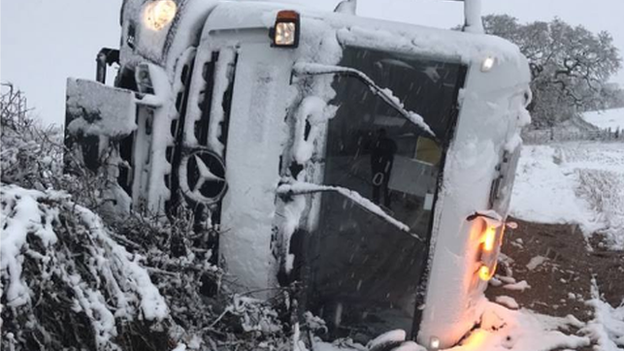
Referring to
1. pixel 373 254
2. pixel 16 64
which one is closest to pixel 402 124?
pixel 373 254

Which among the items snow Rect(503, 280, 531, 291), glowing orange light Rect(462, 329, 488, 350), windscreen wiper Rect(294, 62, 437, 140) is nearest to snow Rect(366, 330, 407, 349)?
glowing orange light Rect(462, 329, 488, 350)

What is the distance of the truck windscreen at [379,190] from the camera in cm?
346

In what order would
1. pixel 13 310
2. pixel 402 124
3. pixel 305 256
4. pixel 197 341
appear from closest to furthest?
pixel 13 310, pixel 197 341, pixel 305 256, pixel 402 124

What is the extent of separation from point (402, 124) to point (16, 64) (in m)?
39.7

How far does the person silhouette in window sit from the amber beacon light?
800 mm

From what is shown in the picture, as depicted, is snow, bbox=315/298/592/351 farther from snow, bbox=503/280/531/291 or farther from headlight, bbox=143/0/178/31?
headlight, bbox=143/0/178/31

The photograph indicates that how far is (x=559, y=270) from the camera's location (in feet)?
21.7

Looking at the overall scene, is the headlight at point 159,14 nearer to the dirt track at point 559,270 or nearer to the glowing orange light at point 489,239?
the glowing orange light at point 489,239

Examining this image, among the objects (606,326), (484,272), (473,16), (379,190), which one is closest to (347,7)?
(473,16)

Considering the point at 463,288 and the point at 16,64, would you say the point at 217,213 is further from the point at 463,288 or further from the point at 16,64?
the point at 16,64

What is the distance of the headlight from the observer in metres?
3.61

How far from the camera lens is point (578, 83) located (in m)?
29.8

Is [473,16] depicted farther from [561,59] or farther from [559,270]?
[561,59]

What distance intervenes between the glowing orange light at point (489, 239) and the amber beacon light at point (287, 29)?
171cm
